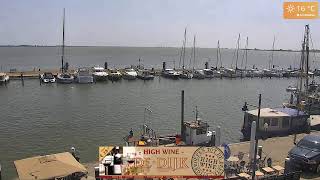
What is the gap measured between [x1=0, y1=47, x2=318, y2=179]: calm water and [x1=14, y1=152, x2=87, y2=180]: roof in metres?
8.50

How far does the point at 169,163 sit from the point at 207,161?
1.49 m

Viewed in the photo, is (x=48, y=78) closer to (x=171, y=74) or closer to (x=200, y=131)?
(x=171, y=74)

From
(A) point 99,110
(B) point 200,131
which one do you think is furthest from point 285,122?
(A) point 99,110

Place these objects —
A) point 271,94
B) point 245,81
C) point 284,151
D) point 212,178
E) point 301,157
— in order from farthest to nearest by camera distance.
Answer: point 245,81, point 271,94, point 284,151, point 301,157, point 212,178

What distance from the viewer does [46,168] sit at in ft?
63.1

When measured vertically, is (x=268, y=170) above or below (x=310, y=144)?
below

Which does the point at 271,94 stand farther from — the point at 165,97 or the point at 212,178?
the point at 212,178

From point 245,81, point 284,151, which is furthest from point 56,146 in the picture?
point 245,81

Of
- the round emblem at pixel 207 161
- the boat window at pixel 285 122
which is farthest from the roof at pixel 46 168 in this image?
the boat window at pixel 285 122

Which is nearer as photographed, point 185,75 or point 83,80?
point 83,80

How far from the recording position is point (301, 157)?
23.1 m

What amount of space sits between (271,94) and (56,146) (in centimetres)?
5158

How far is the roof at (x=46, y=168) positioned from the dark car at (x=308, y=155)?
1257 centimetres

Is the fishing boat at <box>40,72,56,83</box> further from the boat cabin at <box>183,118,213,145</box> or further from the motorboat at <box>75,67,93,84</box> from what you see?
the boat cabin at <box>183,118,213,145</box>
